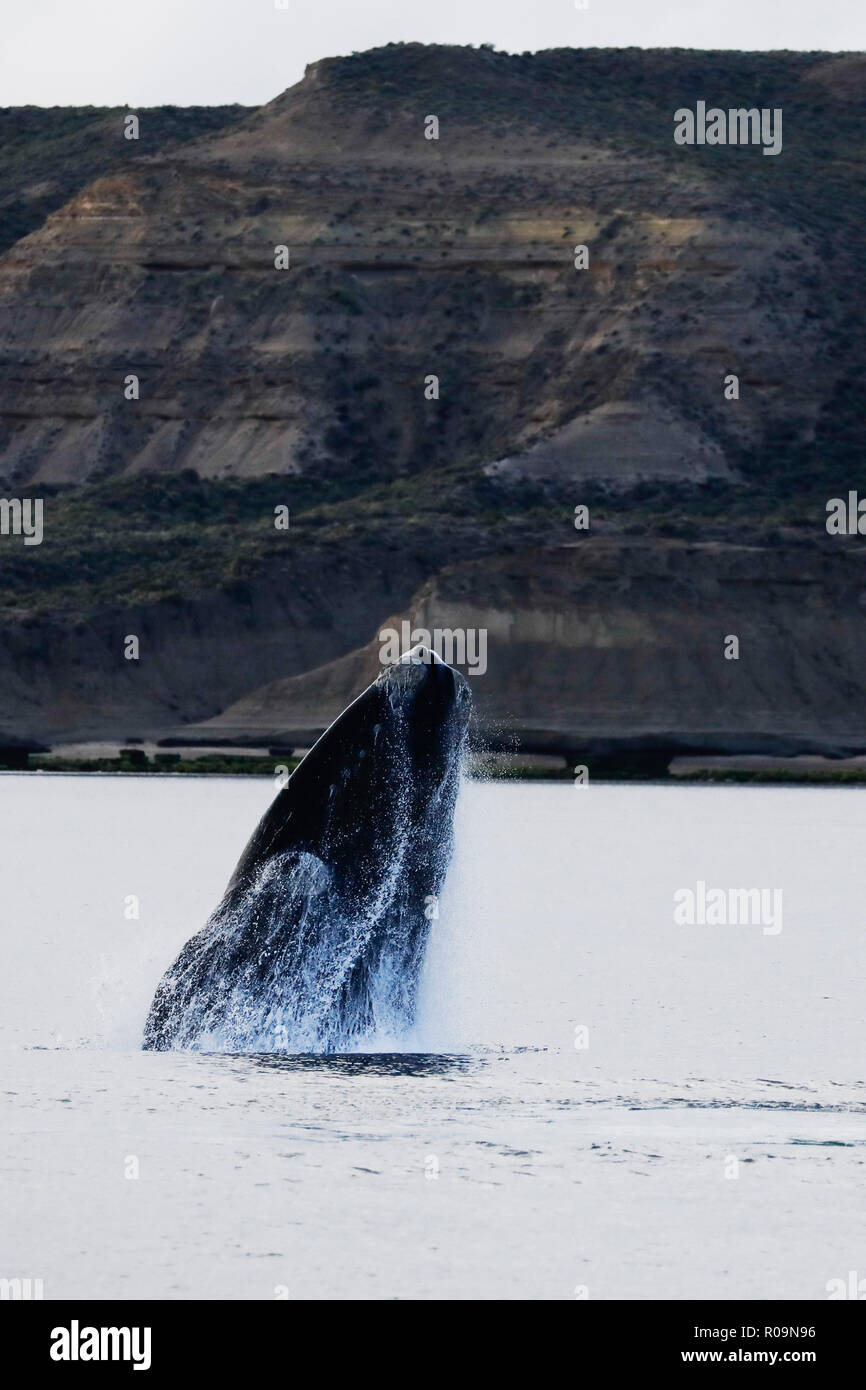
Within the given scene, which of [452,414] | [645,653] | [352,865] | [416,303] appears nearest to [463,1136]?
[352,865]

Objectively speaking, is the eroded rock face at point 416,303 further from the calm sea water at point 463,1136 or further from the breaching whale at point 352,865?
the breaching whale at point 352,865

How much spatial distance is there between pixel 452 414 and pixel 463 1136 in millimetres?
133174

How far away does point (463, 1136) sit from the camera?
66.2ft

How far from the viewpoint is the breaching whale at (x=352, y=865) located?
17781 millimetres

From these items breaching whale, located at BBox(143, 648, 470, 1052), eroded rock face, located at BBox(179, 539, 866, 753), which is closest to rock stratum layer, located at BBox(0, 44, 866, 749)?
eroded rock face, located at BBox(179, 539, 866, 753)

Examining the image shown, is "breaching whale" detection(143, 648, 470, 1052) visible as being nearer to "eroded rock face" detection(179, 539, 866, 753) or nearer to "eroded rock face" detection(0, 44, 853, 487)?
"eroded rock face" detection(179, 539, 866, 753)

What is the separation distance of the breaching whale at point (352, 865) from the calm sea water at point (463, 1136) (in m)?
0.55

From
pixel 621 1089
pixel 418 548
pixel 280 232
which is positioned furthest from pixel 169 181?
pixel 621 1089

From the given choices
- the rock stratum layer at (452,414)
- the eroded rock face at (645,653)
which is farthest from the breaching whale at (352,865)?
the eroded rock face at (645,653)

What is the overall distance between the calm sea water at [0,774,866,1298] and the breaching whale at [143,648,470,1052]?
553mm

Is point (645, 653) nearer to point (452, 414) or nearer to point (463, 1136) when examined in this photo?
point (452, 414)

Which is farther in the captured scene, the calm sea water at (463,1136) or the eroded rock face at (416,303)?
the eroded rock face at (416,303)

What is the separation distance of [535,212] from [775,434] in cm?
2235
